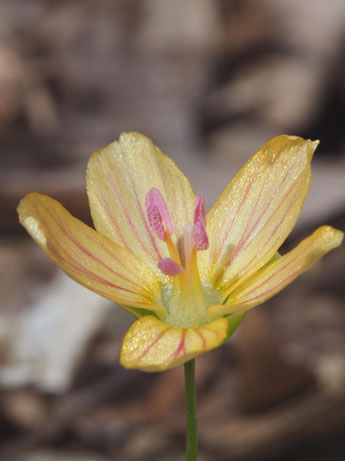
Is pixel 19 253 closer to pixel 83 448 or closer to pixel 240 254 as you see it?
pixel 83 448

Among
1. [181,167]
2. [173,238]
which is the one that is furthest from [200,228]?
[181,167]

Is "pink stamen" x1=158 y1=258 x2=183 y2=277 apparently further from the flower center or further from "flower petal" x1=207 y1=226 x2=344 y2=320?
"flower petal" x1=207 y1=226 x2=344 y2=320

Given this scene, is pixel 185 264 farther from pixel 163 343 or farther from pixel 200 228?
pixel 163 343

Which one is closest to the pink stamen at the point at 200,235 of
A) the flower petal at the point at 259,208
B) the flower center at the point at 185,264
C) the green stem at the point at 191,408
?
the flower center at the point at 185,264

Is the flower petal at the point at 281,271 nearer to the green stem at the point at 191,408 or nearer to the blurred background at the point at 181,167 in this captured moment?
the green stem at the point at 191,408

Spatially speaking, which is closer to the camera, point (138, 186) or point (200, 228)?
point (200, 228)

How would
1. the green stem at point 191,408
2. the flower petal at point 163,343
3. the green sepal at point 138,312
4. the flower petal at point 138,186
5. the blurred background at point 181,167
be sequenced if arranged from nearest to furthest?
the flower petal at point 163,343, the green stem at point 191,408, the green sepal at point 138,312, the flower petal at point 138,186, the blurred background at point 181,167

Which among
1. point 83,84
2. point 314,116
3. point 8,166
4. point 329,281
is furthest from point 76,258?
point 83,84
